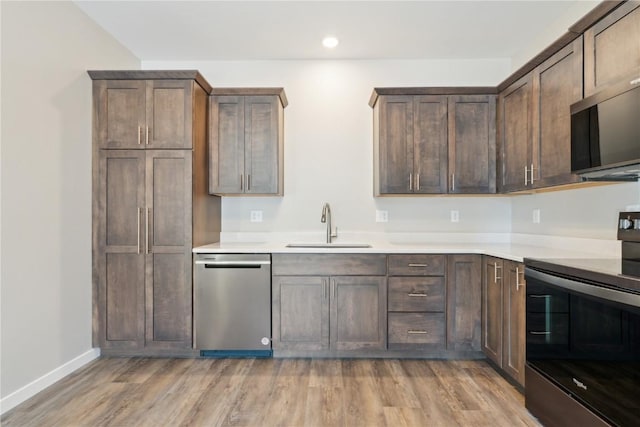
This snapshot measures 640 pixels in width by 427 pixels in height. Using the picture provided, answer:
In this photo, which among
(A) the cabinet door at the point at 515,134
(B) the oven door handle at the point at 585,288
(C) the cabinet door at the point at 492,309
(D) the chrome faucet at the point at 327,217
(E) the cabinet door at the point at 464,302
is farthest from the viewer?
(D) the chrome faucet at the point at 327,217

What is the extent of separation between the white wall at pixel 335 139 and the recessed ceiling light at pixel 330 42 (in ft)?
0.99

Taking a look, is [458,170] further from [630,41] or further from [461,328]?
[630,41]

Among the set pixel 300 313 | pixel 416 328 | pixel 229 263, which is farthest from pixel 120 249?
pixel 416 328

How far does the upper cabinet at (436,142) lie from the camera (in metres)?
3.27

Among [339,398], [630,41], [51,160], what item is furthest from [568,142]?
[51,160]

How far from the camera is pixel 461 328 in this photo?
2.97 meters

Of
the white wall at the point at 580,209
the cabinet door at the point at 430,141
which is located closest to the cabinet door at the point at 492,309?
the white wall at the point at 580,209

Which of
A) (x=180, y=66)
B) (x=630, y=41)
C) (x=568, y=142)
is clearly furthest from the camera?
(x=180, y=66)

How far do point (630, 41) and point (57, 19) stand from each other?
339 cm

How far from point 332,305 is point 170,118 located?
194 centimetres

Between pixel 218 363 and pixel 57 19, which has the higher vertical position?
pixel 57 19

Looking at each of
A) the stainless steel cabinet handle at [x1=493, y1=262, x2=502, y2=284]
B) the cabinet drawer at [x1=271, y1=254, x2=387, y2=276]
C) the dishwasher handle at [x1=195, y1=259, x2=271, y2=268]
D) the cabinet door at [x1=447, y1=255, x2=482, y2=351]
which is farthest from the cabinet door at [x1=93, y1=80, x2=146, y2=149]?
the stainless steel cabinet handle at [x1=493, y1=262, x2=502, y2=284]

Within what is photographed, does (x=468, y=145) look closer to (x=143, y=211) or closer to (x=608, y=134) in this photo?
(x=608, y=134)

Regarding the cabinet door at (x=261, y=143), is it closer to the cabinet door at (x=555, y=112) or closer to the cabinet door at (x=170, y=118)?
the cabinet door at (x=170, y=118)
